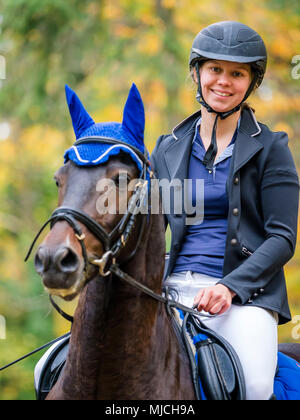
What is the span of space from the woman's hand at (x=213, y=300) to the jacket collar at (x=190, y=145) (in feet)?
2.65

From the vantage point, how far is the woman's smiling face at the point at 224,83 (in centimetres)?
378

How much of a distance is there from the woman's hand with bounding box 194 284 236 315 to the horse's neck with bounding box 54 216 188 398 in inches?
12.0

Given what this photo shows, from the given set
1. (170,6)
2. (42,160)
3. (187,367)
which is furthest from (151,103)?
(187,367)

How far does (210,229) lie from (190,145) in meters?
0.64

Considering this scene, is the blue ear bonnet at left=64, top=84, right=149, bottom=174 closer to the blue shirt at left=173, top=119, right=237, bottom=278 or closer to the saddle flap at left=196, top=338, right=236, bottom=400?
the blue shirt at left=173, top=119, right=237, bottom=278

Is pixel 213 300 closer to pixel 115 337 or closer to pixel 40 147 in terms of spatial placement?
pixel 115 337

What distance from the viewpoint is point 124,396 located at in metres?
3.03

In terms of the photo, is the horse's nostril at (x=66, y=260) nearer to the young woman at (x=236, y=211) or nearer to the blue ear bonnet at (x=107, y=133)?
the blue ear bonnet at (x=107, y=133)

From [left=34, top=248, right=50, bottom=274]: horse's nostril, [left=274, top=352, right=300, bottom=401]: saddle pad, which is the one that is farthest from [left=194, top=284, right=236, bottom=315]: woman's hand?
[left=34, top=248, right=50, bottom=274]: horse's nostril

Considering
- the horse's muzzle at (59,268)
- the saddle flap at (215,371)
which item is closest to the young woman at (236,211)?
the saddle flap at (215,371)

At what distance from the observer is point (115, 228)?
2.91 meters

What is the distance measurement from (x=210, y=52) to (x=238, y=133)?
579mm

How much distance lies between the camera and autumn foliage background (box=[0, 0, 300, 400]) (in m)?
11.5

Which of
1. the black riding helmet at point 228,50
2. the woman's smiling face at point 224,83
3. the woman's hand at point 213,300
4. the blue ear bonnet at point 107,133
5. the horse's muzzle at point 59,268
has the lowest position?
the woman's hand at point 213,300
